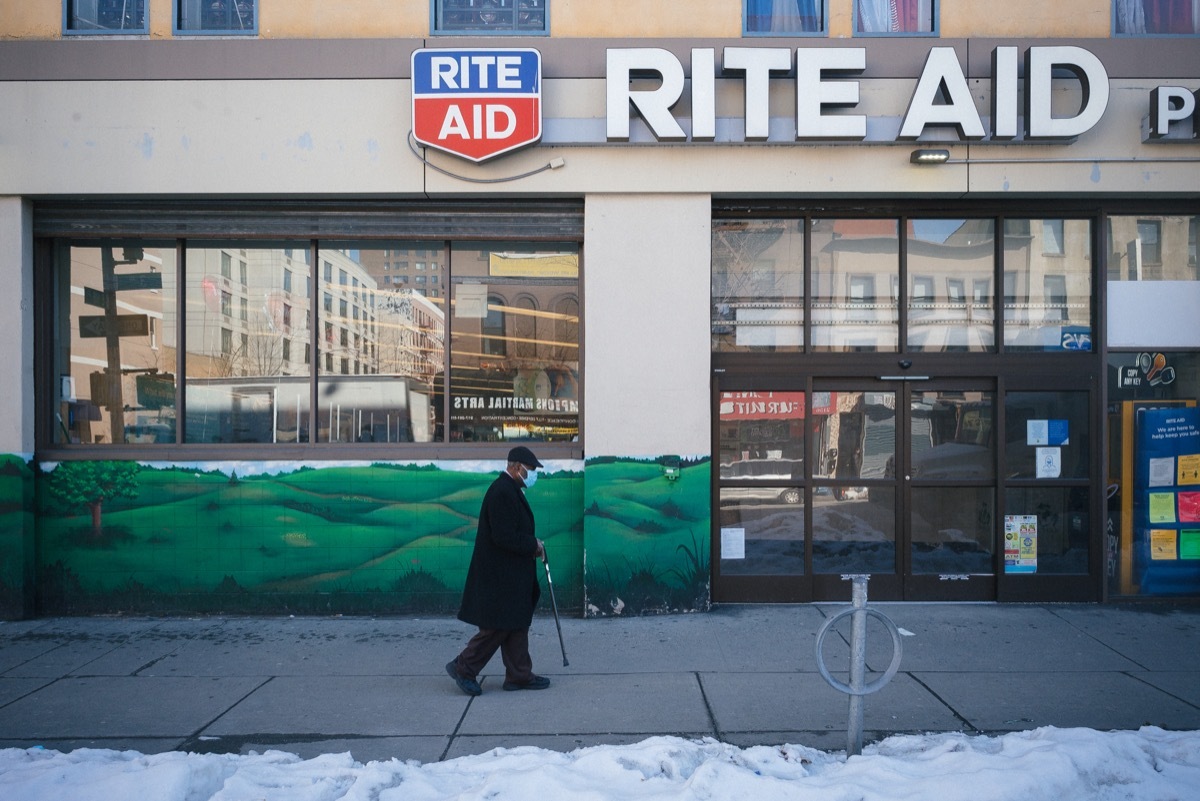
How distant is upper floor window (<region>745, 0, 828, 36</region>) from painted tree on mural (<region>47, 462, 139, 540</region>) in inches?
301

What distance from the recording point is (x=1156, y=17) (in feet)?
27.1

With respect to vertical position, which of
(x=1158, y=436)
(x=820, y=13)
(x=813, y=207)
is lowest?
(x=1158, y=436)

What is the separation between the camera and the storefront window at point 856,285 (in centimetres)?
845

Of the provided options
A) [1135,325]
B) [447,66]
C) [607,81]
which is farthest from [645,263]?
[1135,325]

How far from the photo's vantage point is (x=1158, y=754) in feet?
15.7

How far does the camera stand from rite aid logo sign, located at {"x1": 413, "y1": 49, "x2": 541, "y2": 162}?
7.73 m

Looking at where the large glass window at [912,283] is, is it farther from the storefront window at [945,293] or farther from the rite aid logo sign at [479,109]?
the rite aid logo sign at [479,109]

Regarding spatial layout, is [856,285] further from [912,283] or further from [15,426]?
[15,426]

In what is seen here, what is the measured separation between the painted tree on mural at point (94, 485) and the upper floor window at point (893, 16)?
8515mm

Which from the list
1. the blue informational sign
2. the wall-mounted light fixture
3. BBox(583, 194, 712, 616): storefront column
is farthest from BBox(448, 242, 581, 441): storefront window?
the blue informational sign

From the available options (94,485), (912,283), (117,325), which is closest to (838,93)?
(912,283)

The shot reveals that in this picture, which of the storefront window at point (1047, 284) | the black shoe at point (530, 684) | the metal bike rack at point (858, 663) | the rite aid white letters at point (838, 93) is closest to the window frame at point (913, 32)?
the rite aid white letters at point (838, 93)

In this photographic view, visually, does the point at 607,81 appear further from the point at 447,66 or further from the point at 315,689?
the point at 315,689

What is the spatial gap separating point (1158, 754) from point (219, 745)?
5667 millimetres
